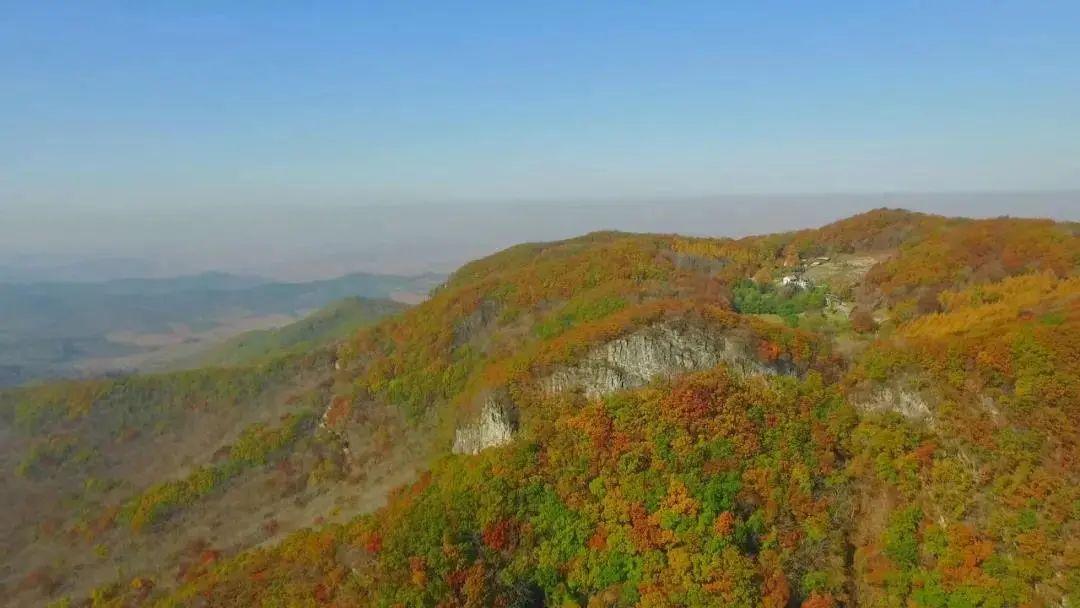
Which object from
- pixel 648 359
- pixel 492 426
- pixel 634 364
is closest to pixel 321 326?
pixel 492 426

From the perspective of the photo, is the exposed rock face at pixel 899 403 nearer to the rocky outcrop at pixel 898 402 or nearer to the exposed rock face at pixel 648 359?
the rocky outcrop at pixel 898 402

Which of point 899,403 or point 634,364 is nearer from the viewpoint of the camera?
point 899,403

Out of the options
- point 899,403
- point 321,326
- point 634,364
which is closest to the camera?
point 899,403

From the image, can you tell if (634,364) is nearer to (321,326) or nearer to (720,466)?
(720,466)

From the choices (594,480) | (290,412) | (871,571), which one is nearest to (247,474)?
(290,412)

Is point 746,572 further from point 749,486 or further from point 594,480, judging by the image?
point 594,480
